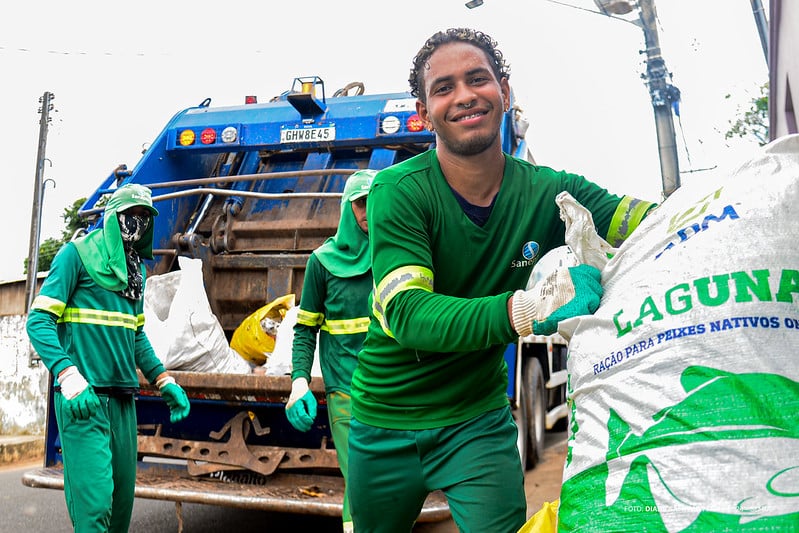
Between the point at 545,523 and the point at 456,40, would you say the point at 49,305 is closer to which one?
the point at 456,40

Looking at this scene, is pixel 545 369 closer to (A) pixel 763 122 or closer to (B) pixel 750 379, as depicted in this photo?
(B) pixel 750 379

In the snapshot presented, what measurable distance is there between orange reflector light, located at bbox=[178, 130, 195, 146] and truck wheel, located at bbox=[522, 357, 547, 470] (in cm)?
256

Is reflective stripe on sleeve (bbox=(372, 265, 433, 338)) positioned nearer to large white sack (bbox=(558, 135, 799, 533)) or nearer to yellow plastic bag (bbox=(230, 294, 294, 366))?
large white sack (bbox=(558, 135, 799, 533))

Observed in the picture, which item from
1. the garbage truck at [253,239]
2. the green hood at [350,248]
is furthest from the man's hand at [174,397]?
the green hood at [350,248]

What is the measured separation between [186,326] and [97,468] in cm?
127

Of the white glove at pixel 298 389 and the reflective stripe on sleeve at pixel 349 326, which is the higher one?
the reflective stripe on sleeve at pixel 349 326

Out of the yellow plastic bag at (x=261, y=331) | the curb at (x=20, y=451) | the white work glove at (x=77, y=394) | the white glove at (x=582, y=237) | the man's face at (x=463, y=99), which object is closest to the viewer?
the white glove at (x=582, y=237)

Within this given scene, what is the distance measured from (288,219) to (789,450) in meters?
4.14

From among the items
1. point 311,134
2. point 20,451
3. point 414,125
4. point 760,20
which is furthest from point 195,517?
point 760,20

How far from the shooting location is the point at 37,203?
11695 mm

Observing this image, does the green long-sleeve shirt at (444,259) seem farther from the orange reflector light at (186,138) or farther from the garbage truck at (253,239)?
the orange reflector light at (186,138)

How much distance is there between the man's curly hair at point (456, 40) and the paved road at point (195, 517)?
116 inches

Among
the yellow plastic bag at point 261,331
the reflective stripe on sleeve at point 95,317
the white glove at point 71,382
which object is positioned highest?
the reflective stripe on sleeve at point 95,317

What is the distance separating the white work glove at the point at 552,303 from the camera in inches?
58.2
